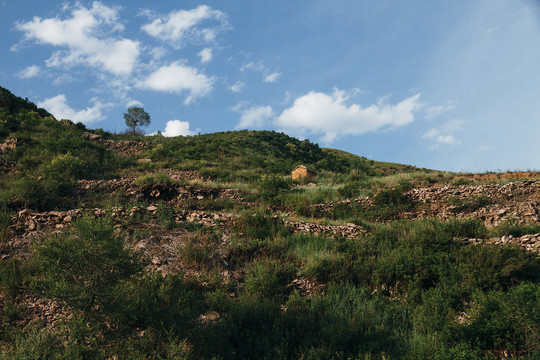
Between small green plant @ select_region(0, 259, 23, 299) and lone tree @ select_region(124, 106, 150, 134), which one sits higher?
lone tree @ select_region(124, 106, 150, 134)

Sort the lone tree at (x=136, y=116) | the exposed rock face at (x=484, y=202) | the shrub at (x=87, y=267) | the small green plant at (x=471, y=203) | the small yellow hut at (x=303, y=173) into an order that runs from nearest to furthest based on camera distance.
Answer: the shrub at (x=87, y=267) < the exposed rock face at (x=484, y=202) < the small green plant at (x=471, y=203) < the small yellow hut at (x=303, y=173) < the lone tree at (x=136, y=116)

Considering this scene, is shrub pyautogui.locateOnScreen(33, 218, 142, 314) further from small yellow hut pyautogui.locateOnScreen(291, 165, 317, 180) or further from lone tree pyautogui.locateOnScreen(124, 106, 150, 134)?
lone tree pyautogui.locateOnScreen(124, 106, 150, 134)

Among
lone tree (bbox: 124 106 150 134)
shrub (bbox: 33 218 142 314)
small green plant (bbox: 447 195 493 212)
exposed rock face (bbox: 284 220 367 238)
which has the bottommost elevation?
shrub (bbox: 33 218 142 314)

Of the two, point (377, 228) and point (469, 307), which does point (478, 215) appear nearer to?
point (377, 228)

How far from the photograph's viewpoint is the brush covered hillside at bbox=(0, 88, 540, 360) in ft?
14.1

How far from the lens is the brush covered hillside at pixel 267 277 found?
4.31 m

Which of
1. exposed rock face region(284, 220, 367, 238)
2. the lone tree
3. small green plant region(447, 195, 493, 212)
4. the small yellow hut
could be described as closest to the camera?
exposed rock face region(284, 220, 367, 238)

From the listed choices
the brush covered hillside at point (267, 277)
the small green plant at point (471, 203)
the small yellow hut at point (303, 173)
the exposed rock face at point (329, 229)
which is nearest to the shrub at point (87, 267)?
the brush covered hillside at point (267, 277)

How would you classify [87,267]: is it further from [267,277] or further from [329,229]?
[329,229]

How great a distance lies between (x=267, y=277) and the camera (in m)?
6.34

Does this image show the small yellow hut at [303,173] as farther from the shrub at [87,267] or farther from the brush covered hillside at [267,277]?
the shrub at [87,267]

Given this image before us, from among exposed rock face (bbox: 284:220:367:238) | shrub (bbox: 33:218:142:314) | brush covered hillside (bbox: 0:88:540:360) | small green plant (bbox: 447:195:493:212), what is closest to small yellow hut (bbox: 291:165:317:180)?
brush covered hillside (bbox: 0:88:540:360)

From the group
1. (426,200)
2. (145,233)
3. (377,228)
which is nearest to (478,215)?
(426,200)

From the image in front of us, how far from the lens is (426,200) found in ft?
40.7
